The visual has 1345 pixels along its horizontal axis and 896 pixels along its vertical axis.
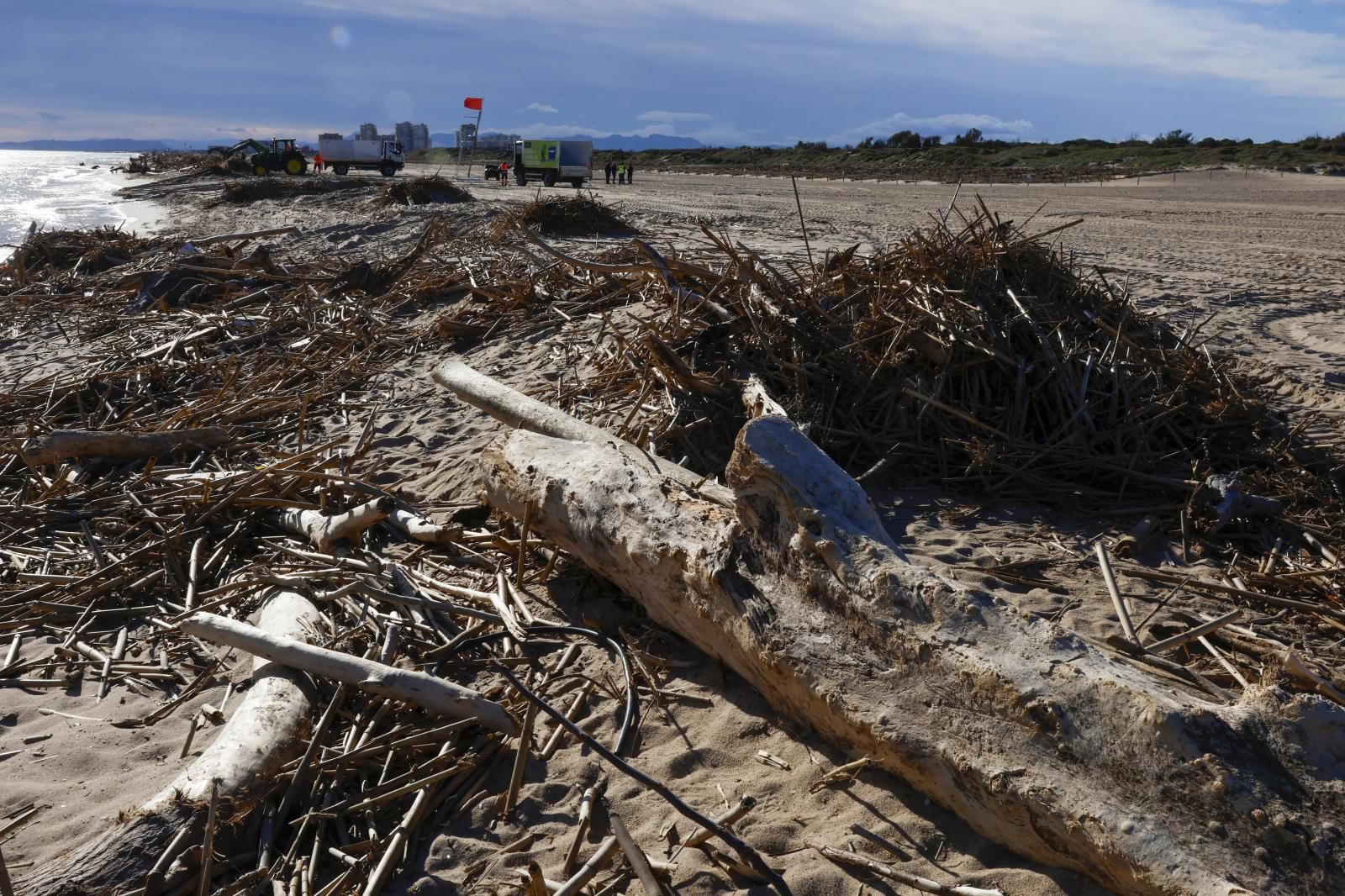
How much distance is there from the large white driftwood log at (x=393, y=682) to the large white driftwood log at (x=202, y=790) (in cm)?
11

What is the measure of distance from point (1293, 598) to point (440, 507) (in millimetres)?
4033

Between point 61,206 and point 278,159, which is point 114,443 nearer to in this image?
point 61,206

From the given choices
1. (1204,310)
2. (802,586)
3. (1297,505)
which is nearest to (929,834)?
(802,586)

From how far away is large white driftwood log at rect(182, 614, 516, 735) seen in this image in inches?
117

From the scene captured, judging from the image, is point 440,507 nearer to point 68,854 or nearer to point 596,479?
point 596,479

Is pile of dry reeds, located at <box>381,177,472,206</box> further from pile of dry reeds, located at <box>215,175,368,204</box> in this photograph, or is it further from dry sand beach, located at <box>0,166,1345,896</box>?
dry sand beach, located at <box>0,166,1345,896</box>

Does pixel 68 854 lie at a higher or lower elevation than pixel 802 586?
lower

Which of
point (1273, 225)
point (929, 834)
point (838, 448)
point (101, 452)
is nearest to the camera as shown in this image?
point (929, 834)

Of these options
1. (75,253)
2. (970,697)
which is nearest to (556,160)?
(75,253)

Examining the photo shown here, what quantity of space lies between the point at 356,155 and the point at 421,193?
91.0 feet

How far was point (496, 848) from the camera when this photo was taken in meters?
2.59

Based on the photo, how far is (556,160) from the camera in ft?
115

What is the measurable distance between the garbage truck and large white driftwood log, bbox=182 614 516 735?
33.3m

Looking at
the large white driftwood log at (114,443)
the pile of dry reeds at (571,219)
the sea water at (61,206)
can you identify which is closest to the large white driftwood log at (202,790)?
the large white driftwood log at (114,443)
